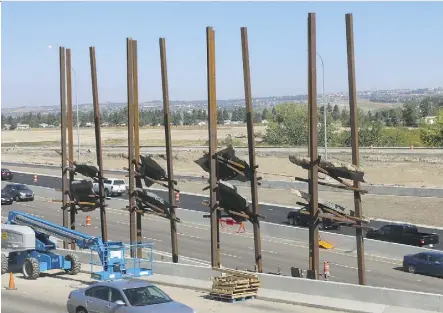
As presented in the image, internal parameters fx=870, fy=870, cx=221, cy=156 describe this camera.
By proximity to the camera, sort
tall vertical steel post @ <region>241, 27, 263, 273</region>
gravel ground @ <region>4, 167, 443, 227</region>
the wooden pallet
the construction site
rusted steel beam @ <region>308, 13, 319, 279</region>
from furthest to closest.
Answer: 1. gravel ground @ <region>4, 167, 443, 227</region>
2. tall vertical steel post @ <region>241, 27, 263, 273</region>
3. rusted steel beam @ <region>308, 13, 319, 279</region>
4. the construction site
5. the wooden pallet

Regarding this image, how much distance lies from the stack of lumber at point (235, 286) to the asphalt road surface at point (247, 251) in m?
8.14

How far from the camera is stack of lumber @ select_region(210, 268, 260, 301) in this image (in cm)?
2494

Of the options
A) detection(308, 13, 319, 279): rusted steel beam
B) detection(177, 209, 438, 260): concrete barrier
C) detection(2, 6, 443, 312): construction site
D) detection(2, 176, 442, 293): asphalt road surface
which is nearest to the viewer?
detection(2, 6, 443, 312): construction site

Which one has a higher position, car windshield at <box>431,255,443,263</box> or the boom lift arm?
the boom lift arm

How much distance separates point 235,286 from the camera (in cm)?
2491

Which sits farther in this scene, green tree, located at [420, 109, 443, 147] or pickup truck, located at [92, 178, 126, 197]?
green tree, located at [420, 109, 443, 147]

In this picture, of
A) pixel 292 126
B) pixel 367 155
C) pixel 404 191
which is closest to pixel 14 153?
pixel 292 126

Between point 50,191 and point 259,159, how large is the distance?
39.3m

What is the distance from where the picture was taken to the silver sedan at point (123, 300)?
19.8 metres

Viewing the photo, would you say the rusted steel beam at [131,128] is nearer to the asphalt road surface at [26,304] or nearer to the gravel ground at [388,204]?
the asphalt road surface at [26,304]

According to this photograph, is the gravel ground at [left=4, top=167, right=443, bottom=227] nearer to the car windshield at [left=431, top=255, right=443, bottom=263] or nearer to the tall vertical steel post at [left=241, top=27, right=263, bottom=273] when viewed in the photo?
the car windshield at [left=431, top=255, right=443, bottom=263]

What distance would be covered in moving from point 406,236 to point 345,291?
18779 mm

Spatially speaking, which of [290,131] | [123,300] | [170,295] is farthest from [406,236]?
[290,131]

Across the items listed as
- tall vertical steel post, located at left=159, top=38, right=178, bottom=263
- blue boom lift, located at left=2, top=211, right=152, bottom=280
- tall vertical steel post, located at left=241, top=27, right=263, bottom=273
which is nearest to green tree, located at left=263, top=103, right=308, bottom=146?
tall vertical steel post, located at left=159, top=38, right=178, bottom=263
